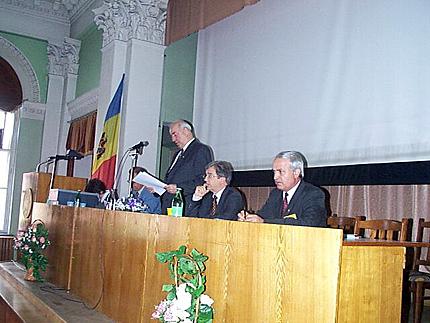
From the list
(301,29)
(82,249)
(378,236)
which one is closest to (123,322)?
(82,249)

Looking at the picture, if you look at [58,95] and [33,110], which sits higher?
[58,95]

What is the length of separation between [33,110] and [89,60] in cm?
136

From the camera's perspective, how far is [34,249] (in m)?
4.51

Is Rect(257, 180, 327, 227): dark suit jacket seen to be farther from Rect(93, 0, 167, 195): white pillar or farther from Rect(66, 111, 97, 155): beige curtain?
Rect(66, 111, 97, 155): beige curtain

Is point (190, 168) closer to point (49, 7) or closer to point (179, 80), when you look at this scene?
point (179, 80)

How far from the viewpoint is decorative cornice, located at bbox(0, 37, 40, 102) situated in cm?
812

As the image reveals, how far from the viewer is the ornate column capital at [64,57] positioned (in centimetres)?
824

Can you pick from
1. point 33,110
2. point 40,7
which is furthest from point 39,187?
point 40,7

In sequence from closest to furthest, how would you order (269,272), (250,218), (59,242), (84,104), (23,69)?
(269,272)
(250,218)
(59,242)
(84,104)
(23,69)

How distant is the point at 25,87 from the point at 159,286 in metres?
6.66

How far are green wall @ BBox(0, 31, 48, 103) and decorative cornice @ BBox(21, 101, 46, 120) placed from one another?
12 centimetres

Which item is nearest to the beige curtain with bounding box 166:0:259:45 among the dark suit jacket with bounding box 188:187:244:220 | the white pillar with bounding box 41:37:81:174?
the dark suit jacket with bounding box 188:187:244:220

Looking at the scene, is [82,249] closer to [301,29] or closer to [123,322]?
[123,322]

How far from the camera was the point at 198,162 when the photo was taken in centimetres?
380
